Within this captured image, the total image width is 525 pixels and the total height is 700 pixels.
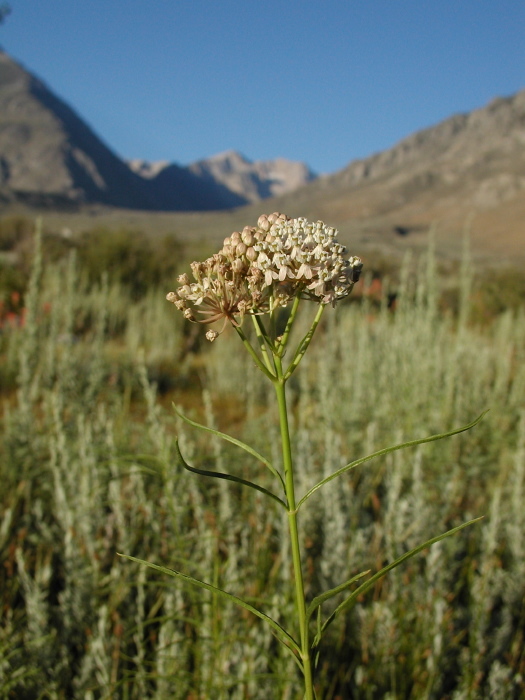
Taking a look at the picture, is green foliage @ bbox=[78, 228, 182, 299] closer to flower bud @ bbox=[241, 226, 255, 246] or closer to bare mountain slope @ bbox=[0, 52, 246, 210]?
flower bud @ bbox=[241, 226, 255, 246]

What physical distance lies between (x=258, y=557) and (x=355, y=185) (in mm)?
157005

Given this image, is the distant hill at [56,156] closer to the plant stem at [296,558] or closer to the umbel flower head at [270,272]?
the umbel flower head at [270,272]

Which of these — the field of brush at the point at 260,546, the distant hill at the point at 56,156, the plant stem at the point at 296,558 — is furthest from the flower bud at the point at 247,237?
the distant hill at the point at 56,156

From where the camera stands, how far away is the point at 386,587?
2.24 meters

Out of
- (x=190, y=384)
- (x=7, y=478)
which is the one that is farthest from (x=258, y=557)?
(x=190, y=384)

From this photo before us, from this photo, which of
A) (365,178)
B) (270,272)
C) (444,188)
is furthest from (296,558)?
(365,178)

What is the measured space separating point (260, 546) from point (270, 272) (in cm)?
155

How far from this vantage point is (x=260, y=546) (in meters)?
2.20

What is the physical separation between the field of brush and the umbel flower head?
57 cm

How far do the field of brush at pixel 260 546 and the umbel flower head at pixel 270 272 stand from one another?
57cm

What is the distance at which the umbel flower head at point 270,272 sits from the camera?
97 cm

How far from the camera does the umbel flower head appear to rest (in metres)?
0.97

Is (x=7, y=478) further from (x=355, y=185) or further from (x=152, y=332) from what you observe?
(x=355, y=185)

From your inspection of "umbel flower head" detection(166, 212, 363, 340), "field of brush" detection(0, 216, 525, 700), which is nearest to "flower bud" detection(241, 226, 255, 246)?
"umbel flower head" detection(166, 212, 363, 340)
